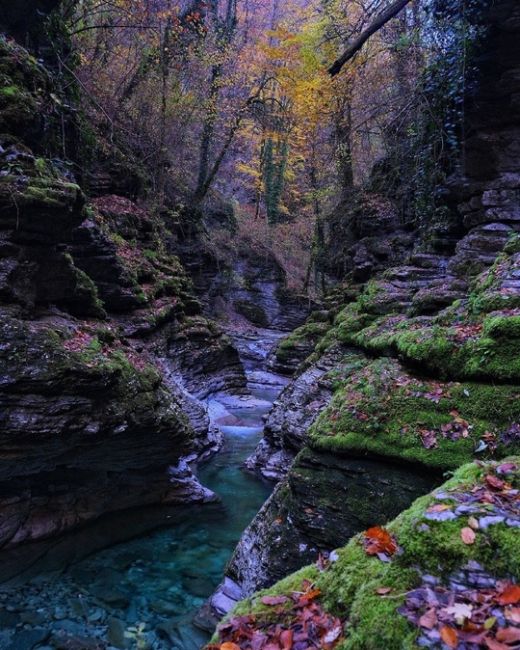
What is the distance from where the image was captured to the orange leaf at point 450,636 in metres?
1.75

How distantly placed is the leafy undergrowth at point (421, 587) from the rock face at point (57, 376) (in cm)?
487

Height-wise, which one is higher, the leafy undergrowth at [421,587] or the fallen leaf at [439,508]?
the fallen leaf at [439,508]

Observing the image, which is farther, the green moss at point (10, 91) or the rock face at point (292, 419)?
the rock face at point (292, 419)

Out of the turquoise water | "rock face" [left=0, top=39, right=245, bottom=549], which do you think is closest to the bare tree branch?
"rock face" [left=0, top=39, right=245, bottom=549]

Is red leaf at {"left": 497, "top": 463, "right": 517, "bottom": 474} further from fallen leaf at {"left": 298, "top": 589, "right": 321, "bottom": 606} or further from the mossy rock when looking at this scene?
the mossy rock

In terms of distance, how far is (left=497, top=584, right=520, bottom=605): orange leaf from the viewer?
6.13 feet

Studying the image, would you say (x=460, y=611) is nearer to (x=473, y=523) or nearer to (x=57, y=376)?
(x=473, y=523)

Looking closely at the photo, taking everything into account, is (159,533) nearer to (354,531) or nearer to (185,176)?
(354,531)

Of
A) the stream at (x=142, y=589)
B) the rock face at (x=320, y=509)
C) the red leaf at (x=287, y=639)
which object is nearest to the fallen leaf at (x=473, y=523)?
the red leaf at (x=287, y=639)

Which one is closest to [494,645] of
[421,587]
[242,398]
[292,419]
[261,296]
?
[421,587]

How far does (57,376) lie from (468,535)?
19.2ft

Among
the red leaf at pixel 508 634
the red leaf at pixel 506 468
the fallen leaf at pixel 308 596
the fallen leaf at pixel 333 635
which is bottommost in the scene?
the fallen leaf at pixel 308 596

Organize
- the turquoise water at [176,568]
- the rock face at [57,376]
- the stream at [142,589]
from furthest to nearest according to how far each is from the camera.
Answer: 1. the rock face at [57,376]
2. the turquoise water at [176,568]
3. the stream at [142,589]

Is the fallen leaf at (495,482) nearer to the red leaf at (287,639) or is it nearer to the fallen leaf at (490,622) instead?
the fallen leaf at (490,622)
